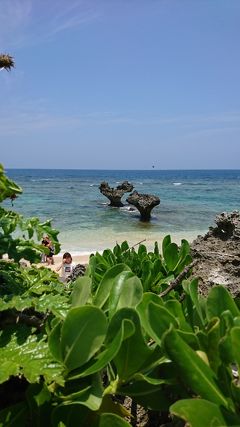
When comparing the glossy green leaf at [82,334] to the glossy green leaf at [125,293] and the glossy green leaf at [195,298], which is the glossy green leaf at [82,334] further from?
the glossy green leaf at [195,298]

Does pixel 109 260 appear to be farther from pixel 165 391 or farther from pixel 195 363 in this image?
pixel 195 363

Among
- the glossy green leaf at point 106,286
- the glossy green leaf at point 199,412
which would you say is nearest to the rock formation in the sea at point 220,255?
the glossy green leaf at point 106,286

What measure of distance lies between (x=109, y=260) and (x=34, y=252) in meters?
1.23

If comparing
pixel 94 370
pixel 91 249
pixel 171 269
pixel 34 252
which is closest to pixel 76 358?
pixel 94 370

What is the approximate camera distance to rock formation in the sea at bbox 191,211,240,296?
2223 mm

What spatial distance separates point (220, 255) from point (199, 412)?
1.83m

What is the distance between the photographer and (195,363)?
779 mm

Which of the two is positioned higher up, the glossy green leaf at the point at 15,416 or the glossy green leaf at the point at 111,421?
the glossy green leaf at the point at 111,421

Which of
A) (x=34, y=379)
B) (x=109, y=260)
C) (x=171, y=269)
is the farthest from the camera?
(x=109, y=260)

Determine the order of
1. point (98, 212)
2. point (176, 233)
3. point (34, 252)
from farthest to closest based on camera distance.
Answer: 1. point (98, 212)
2. point (176, 233)
3. point (34, 252)

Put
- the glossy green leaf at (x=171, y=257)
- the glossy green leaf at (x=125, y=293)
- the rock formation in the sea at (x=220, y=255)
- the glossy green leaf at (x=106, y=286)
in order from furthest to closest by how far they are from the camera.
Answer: the glossy green leaf at (x=171, y=257)
the rock formation in the sea at (x=220, y=255)
the glossy green leaf at (x=106, y=286)
the glossy green leaf at (x=125, y=293)

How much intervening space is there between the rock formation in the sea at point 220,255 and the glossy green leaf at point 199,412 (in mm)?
1443

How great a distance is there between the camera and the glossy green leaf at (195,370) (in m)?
0.77

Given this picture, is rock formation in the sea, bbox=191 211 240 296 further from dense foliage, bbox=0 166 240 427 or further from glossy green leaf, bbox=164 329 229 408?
glossy green leaf, bbox=164 329 229 408
